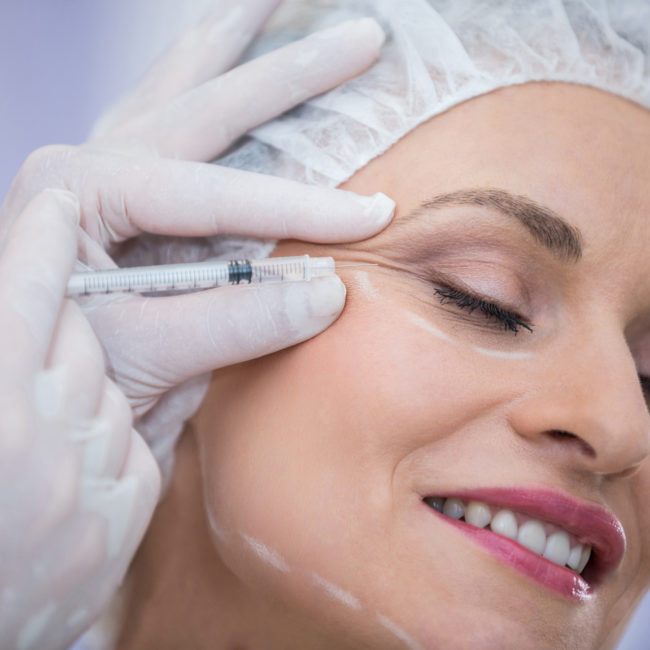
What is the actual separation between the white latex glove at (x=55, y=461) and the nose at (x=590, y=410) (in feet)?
2.15

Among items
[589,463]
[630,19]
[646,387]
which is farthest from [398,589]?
[630,19]

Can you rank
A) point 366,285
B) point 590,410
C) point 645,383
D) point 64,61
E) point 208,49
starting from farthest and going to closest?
point 64,61
point 208,49
point 645,383
point 366,285
point 590,410

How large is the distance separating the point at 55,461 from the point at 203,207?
535mm

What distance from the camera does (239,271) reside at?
122 cm

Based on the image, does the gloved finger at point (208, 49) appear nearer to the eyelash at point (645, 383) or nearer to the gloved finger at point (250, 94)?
the gloved finger at point (250, 94)

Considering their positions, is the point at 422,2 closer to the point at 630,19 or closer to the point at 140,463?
the point at 630,19

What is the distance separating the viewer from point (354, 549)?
1143 mm

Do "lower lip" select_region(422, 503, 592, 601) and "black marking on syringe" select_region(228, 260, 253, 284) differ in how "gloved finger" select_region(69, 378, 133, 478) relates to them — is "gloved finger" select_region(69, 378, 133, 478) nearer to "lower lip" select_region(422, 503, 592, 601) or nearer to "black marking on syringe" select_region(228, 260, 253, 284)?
"black marking on syringe" select_region(228, 260, 253, 284)

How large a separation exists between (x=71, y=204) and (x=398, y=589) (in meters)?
0.88

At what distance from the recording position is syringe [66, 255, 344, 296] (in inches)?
47.0

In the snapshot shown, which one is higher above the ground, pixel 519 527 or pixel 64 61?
pixel 64 61

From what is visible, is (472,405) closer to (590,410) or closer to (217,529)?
(590,410)

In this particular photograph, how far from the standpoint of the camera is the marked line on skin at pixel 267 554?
1213 mm

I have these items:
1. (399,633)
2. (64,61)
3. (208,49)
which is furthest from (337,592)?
(64,61)
